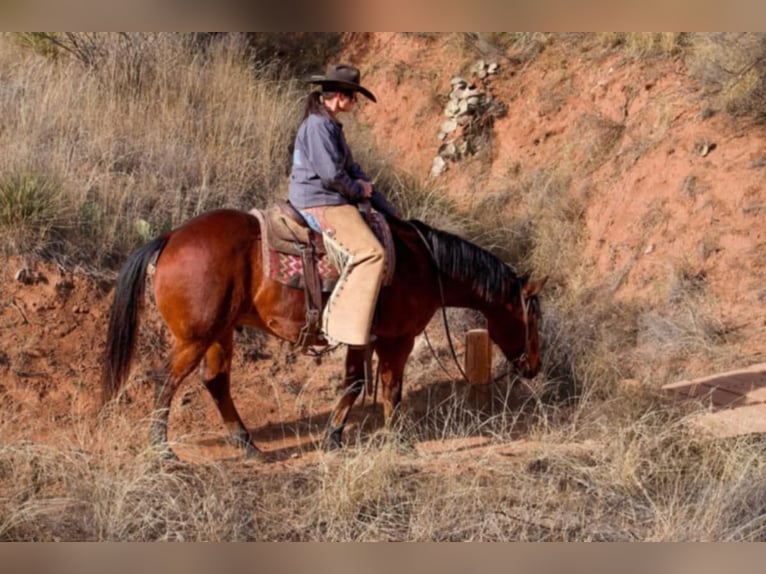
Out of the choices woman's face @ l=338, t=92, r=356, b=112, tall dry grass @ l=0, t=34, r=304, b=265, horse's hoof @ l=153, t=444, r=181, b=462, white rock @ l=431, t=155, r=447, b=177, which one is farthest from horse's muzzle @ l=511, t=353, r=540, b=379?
white rock @ l=431, t=155, r=447, b=177

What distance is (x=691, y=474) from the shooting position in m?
5.15

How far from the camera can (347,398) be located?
5762 mm

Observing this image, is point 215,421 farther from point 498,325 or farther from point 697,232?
point 697,232

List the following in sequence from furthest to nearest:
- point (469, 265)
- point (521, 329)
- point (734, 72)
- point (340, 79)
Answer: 1. point (734, 72)
2. point (521, 329)
3. point (469, 265)
4. point (340, 79)

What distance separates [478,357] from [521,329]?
0.47 metres

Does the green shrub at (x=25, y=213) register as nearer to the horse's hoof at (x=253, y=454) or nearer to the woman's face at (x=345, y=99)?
the horse's hoof at (x=253, y=454)

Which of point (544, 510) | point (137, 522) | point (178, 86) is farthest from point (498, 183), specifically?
point (137, 522)

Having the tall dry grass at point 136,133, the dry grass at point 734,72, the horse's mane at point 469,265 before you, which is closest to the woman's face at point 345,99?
the horse's mane at point 469,265

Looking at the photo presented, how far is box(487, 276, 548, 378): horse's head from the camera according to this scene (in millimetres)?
5949

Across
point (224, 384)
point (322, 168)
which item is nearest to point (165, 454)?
point (224, 384)

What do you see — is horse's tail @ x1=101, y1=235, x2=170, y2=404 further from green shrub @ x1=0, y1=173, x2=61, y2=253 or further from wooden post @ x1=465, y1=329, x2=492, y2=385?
wooden post @ x1=465, y1=329, x2=492, y2=385

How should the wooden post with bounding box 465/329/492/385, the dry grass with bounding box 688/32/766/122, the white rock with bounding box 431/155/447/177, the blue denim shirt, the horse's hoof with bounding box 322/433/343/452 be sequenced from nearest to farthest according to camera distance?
the blue denim shirt → the horse's hoof with bounding box 322/433/343/452 → the wooden post with bounding box 465/329/492/385 → the dry grass with bounding box 688/32/766/122 → the white rock with bounding box 431/155/447/177

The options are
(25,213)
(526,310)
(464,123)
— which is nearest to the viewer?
(526,310)

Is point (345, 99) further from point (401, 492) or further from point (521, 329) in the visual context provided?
point (401, 492)
